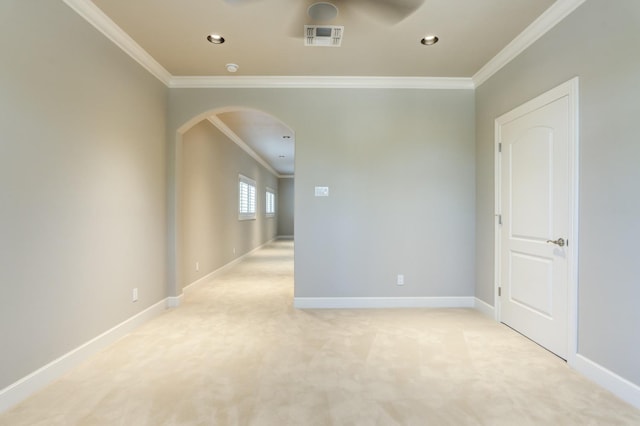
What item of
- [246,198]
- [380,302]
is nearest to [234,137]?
[246,198]

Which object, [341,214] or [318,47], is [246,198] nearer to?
[341,214]

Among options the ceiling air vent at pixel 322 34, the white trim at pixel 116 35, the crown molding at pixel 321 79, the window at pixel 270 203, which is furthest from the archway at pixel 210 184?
the window at pixel 270 203

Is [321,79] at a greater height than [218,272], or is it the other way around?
[321,79]

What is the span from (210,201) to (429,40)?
4161 mm

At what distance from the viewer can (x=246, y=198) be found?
27.8 ft

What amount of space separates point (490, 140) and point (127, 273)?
400 cm

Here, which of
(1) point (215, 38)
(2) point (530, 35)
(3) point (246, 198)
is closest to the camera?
(2) point (530, 35)

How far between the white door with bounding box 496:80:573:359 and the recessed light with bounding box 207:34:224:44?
9.33 feet

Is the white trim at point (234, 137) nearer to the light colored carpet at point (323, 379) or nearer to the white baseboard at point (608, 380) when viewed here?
the light colored carpet at point (323, 379)

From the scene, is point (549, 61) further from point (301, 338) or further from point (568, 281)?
point (301, 338)

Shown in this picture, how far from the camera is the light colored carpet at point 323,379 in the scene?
183 cm

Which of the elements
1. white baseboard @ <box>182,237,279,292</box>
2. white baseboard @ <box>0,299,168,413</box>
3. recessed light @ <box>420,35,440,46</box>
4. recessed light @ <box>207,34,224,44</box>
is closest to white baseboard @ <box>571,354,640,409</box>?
recessed light @ <box>420,35,440,46</box>

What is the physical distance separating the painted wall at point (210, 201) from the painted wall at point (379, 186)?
103 centimetres

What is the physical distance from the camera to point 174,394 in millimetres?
2041
